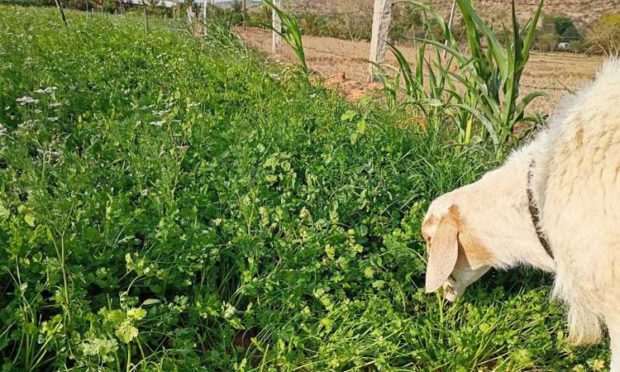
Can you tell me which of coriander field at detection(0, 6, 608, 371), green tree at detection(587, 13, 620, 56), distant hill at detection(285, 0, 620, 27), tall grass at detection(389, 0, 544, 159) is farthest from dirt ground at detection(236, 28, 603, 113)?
coriander field at detection(0, 6, 608, 371)

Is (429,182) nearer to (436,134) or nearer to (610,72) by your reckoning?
(436,134)

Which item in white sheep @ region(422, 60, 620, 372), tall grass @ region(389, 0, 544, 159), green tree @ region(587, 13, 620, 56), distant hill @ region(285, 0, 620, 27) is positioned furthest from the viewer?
distant hill @ region(285, 0, 620, 27)

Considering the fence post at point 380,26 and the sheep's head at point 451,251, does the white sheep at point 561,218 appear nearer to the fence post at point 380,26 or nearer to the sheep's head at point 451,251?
the sheep's head at point 451,251

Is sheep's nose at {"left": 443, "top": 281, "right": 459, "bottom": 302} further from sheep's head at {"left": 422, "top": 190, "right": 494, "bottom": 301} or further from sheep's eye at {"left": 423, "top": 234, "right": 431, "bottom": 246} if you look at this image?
sheep's eye at {"left": 423, "top": 234, "right": 431, "bottom": 246}

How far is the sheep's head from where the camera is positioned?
2152 mm

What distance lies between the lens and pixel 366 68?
7.68 m

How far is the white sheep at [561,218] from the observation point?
1.67 meters

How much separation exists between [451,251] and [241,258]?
0.95 m

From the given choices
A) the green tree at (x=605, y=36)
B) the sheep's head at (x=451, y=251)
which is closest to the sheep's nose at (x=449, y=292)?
the sheep's head at (x=451, y=251)

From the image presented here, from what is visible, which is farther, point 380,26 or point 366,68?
point 366,68

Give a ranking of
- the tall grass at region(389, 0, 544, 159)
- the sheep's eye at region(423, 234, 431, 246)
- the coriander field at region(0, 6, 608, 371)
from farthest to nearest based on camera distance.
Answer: the tall grass at region(389, 0, 544, 159)
the sheep's eye at region(423, 234, 431, 246)
the coriander field at region(0, 6, 608, 371)

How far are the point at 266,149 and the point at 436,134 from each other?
1.26m

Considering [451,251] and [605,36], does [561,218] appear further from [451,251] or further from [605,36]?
[605,36]

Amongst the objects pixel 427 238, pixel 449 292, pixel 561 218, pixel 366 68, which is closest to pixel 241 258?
pixel 427 238
